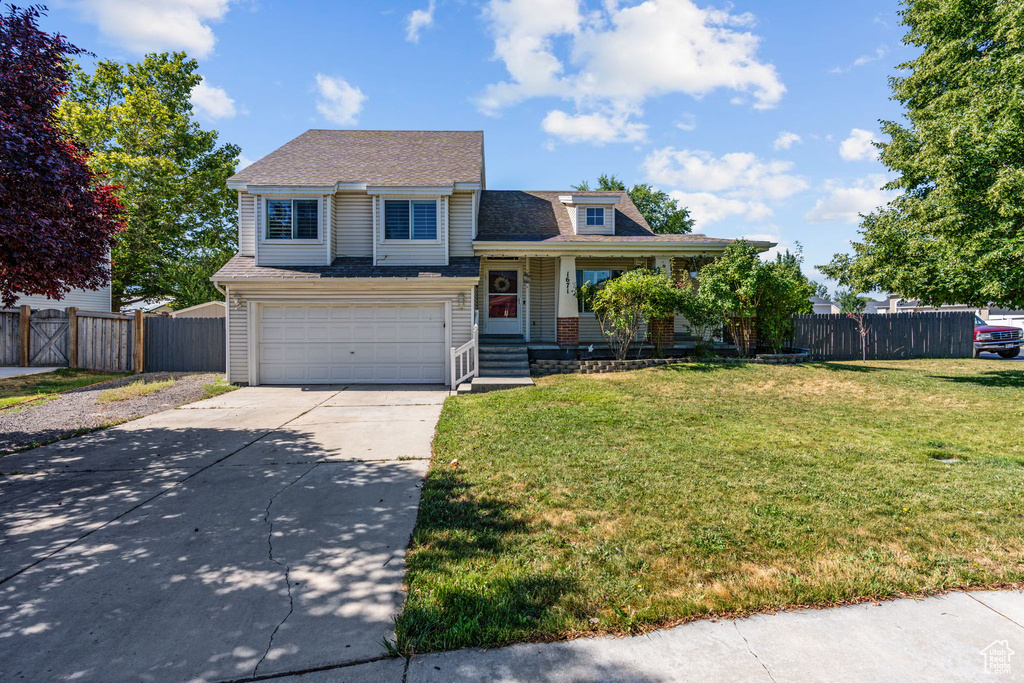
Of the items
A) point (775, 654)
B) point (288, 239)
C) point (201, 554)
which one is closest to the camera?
point (775, 654)

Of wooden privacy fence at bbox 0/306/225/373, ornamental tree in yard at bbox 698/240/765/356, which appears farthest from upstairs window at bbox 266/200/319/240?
ornamental tree in yard at bbox 698/240/765/356

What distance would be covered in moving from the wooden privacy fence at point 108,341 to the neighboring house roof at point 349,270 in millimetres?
3182

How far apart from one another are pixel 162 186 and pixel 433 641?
27.8 metres

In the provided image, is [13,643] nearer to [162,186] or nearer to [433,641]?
[433,641]

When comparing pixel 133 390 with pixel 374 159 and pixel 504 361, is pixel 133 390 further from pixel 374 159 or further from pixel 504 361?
pixel 374 159

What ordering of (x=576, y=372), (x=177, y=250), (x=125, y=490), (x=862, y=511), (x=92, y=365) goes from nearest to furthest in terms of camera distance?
(x=862, y=511)
(x=125, y=490)
(x=576, y=372)
(x=92, y=365)
(x=177, y=250)

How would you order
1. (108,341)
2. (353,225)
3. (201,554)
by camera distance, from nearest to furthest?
(201,554), (353,225), (108,341)

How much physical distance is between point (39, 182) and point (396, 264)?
8.05m

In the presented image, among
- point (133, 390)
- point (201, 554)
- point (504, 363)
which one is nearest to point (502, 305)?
point (504, 363)

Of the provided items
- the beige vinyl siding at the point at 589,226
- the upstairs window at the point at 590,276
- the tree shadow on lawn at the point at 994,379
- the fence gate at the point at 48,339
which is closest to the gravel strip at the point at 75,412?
the fence gate at the point at 48,339

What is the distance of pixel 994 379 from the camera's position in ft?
38.0

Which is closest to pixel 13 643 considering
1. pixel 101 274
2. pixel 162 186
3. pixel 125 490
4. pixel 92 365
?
pixel 125 490

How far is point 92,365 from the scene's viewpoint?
14289 millimetres

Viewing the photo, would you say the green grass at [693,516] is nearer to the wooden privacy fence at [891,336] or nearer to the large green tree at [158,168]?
the wooden privacy fence at [891,336]
